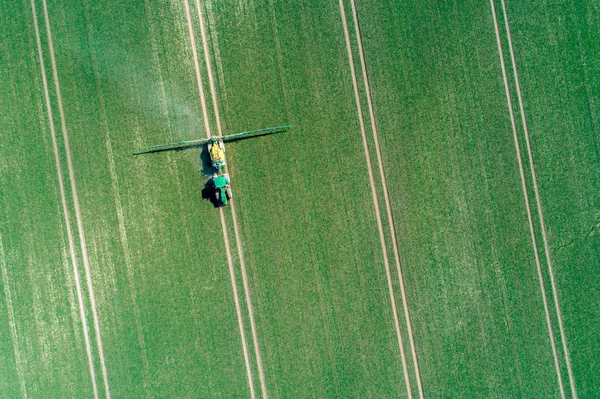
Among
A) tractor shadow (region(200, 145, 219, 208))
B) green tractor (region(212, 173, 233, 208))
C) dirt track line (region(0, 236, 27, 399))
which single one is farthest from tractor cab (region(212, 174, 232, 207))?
dirt track line (region(0, 236, 27, 399))

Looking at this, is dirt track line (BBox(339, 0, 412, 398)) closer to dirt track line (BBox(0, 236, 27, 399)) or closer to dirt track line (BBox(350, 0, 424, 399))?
dirt track line (BBox(350, 0, 424, 399))

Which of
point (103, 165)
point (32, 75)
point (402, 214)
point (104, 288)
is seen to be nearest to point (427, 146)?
point (402, 214)

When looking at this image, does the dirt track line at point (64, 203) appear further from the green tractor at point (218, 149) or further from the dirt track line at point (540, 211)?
the dirt track line at point (540, 211)

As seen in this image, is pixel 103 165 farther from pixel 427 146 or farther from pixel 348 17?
pixel 427 146

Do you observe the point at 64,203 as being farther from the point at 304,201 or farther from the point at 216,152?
the point at 304,201

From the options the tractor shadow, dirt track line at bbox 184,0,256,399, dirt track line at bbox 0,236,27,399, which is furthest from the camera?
the tractor shadow

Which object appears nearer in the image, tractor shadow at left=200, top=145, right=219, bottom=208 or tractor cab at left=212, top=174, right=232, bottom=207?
tractor cab at left=212, top=174, right=232, bottom=207
